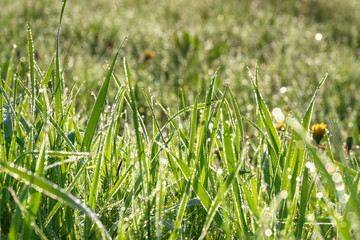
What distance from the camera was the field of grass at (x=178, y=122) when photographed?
2.61 feet

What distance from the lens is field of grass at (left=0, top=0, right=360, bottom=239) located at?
80 centimetres

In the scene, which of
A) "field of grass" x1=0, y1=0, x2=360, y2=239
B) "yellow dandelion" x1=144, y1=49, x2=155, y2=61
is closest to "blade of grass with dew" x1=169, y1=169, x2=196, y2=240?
"field of grass" x1=0, y1=0, x2=360, y2=239

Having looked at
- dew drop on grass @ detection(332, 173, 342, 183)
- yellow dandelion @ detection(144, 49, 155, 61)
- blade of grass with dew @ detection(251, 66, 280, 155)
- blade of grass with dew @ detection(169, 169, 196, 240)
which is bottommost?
blade of grass with dew @ detection(169, 169, 196, 240)

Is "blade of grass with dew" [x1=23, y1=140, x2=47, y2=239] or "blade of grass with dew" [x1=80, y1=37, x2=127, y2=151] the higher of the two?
"blade of grass with dew" [x1=80, y1=37, x2=127, y2=151]

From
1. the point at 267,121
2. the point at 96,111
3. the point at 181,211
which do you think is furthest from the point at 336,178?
the point at 96,111

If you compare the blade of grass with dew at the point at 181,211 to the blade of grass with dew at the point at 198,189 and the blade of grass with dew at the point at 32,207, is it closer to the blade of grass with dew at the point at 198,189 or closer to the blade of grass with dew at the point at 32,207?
the blade of grass with dew at the point at 198,189

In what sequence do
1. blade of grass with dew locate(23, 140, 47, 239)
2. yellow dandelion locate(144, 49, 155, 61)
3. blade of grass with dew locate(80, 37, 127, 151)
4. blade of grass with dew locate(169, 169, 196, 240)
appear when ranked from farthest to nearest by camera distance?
yellow dandelion locate(144, 49, 155, 61) < blade of grass with dew locate(80, 37, 127, 151) < blade of grass with dew locate(169, 169, 196, 240) < blade of grass with dew locate(23, 140, 47, 239)

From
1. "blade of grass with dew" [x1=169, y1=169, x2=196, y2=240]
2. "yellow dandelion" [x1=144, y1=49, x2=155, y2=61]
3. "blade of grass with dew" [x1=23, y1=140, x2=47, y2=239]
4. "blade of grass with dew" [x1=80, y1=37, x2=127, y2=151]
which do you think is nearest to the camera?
"blade of grass with dew" [x1=23, y1=140, x2=47, y2=239]

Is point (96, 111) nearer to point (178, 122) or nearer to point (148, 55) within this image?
point (178, 122)

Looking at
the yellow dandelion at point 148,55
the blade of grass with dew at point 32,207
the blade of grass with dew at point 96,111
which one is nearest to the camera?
the blade of grass with dew at point 32,207

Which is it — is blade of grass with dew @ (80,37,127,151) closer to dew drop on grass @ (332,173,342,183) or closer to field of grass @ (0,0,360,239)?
field of grass @ (0,0,360,239)

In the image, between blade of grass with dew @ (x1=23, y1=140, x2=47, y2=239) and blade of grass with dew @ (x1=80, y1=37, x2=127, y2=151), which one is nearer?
blade of grass with dew @ (x1=23, y1=140, x2=47, y2=239)

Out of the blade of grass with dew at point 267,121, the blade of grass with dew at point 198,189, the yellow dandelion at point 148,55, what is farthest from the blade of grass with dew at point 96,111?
the yellow dandelion at point 148,55

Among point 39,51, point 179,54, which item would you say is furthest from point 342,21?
point 39,51
